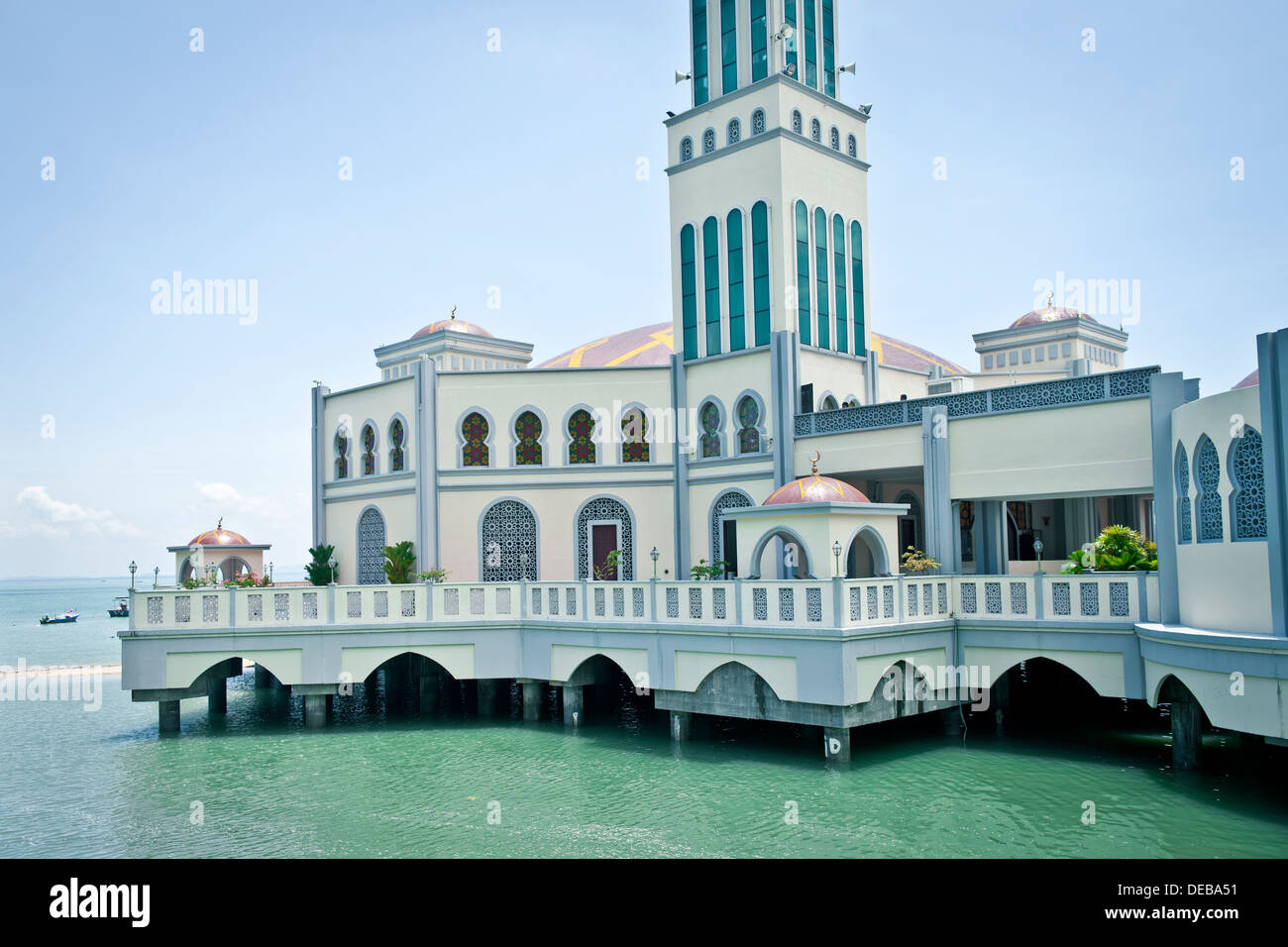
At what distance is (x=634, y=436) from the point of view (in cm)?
2850

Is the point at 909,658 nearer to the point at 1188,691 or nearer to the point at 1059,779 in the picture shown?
the point at 1059,779

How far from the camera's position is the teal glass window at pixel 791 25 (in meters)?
28.3

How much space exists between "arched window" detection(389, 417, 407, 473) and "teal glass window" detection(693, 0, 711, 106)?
491 inches

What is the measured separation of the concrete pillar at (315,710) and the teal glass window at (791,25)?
20139 millimetres

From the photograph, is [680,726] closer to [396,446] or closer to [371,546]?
[371,546]

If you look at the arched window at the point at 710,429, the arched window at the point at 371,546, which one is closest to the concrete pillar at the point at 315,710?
the arched window at the point at 371,546

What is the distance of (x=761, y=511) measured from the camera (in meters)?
20.7

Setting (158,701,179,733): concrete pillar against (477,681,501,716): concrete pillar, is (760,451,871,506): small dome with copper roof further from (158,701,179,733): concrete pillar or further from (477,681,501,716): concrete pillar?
(158,701,179,733): concrete pillar

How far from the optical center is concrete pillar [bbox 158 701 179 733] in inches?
939

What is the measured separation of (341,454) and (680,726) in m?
16.0

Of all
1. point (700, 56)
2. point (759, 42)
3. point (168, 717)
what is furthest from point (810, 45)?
point (168, 717)

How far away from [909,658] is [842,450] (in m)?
6.58

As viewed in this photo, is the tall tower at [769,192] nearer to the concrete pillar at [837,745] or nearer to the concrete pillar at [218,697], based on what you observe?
the concrete pillar at [837,745]
